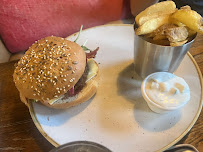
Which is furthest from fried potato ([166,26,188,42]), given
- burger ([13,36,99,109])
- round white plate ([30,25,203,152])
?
burger ([13,36,99,109])

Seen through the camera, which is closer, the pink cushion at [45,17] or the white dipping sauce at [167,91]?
the white dipping sauce at [167,91]

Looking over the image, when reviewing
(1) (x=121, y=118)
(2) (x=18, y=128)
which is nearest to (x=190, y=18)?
(1) (x=121, y=118)

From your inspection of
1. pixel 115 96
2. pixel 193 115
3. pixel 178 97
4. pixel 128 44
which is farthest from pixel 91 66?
pixel 193 115

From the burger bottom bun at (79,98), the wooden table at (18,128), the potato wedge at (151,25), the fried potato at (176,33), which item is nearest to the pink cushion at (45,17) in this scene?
the wooden table at (18,128)

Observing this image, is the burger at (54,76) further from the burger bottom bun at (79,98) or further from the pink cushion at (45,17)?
the pink cushion at (45,17)

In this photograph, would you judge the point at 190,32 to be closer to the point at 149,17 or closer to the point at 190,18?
the point at 190,18

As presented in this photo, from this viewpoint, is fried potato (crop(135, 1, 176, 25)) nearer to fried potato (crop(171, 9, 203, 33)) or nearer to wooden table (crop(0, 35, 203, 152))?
fried potato (crop(171, 9, 203, 33))

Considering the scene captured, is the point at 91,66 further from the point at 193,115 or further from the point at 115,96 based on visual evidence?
the point at 193,115
